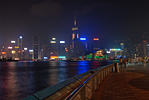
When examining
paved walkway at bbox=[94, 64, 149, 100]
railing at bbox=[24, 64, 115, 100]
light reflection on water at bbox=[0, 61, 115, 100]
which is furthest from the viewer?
light reflection on water at bbox=[0, 61, 115, 100]

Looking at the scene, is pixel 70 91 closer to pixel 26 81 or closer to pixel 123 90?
pixel 123 90

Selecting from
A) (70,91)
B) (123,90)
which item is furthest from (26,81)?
(70,91)

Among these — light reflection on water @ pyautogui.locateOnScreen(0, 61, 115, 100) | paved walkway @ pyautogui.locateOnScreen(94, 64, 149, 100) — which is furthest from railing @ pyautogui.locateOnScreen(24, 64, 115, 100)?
light reflection on water @ pyautogui.locateOnScreen(0, 61, 115, 100)

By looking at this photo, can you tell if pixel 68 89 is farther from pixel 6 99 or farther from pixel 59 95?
pixel 6 99

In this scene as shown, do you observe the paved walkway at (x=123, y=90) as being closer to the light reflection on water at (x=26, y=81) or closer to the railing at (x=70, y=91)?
the railing at (x=70, y=91)

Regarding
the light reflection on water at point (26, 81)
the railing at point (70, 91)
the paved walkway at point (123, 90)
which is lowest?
the light reflection on water at point (26, 81)

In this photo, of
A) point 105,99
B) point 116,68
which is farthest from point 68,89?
point 116,68

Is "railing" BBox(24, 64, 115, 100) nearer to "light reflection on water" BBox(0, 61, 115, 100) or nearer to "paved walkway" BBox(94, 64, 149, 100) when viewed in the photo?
"paved walkway" BBox(94, 64, 149, 100)

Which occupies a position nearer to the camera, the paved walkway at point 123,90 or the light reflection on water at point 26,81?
the paved walkway at point 123,90

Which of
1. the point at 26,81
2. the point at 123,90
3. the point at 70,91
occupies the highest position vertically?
the point at 70,91

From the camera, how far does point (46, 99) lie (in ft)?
21.6

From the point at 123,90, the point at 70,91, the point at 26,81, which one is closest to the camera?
the point at 70,91

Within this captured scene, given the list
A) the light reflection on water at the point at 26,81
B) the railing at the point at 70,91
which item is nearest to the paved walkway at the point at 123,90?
the railing at the point at 70,91

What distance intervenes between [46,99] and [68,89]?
9.61 feet
